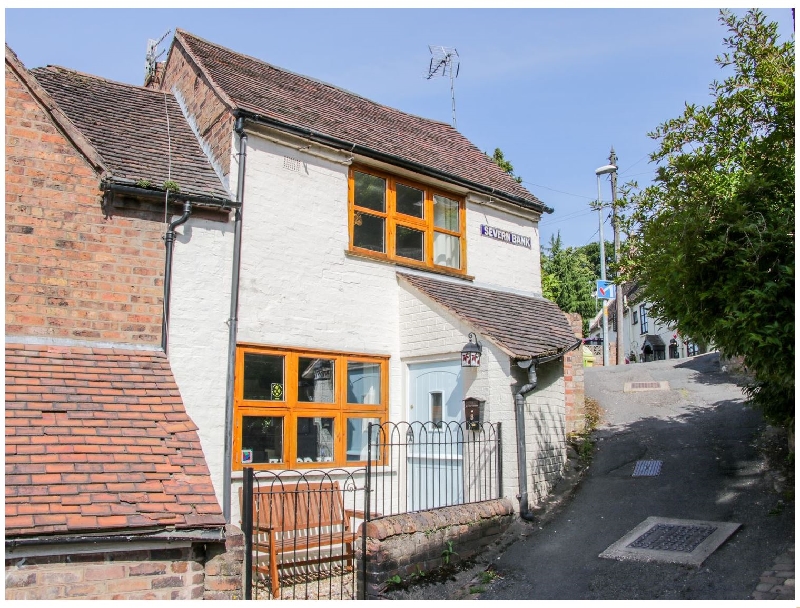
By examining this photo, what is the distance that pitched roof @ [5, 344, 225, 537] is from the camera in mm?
5785

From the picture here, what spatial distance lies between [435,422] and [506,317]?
6.89ft

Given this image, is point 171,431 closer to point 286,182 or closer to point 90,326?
point 90,326

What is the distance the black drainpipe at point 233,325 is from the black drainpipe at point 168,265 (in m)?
0.78

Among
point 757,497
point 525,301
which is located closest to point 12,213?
point 525,301

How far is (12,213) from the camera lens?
25.6 feet

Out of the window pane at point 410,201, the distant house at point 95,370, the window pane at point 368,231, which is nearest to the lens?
the distant house at point 95,370

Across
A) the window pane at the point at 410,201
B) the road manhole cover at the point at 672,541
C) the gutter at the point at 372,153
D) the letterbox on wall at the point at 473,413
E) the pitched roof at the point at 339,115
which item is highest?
the pitched roof at the point at 339,115

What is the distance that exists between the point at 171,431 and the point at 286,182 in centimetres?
431

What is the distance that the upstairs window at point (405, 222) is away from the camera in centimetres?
1106

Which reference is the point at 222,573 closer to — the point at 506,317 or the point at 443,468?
the point at 443,468

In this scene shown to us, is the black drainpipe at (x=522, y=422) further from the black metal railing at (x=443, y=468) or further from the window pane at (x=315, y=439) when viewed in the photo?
the window pane at (x=315, y=439)

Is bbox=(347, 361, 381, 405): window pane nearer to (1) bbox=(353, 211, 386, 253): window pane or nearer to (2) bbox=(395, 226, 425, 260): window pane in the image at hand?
(1) bbox=(353, 211, 386, 253): window pane

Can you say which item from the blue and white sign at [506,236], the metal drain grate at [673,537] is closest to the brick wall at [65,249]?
the blue and white sign at [506,236]

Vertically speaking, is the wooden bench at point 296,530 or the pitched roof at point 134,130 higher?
the pitched roof at point 134,130
